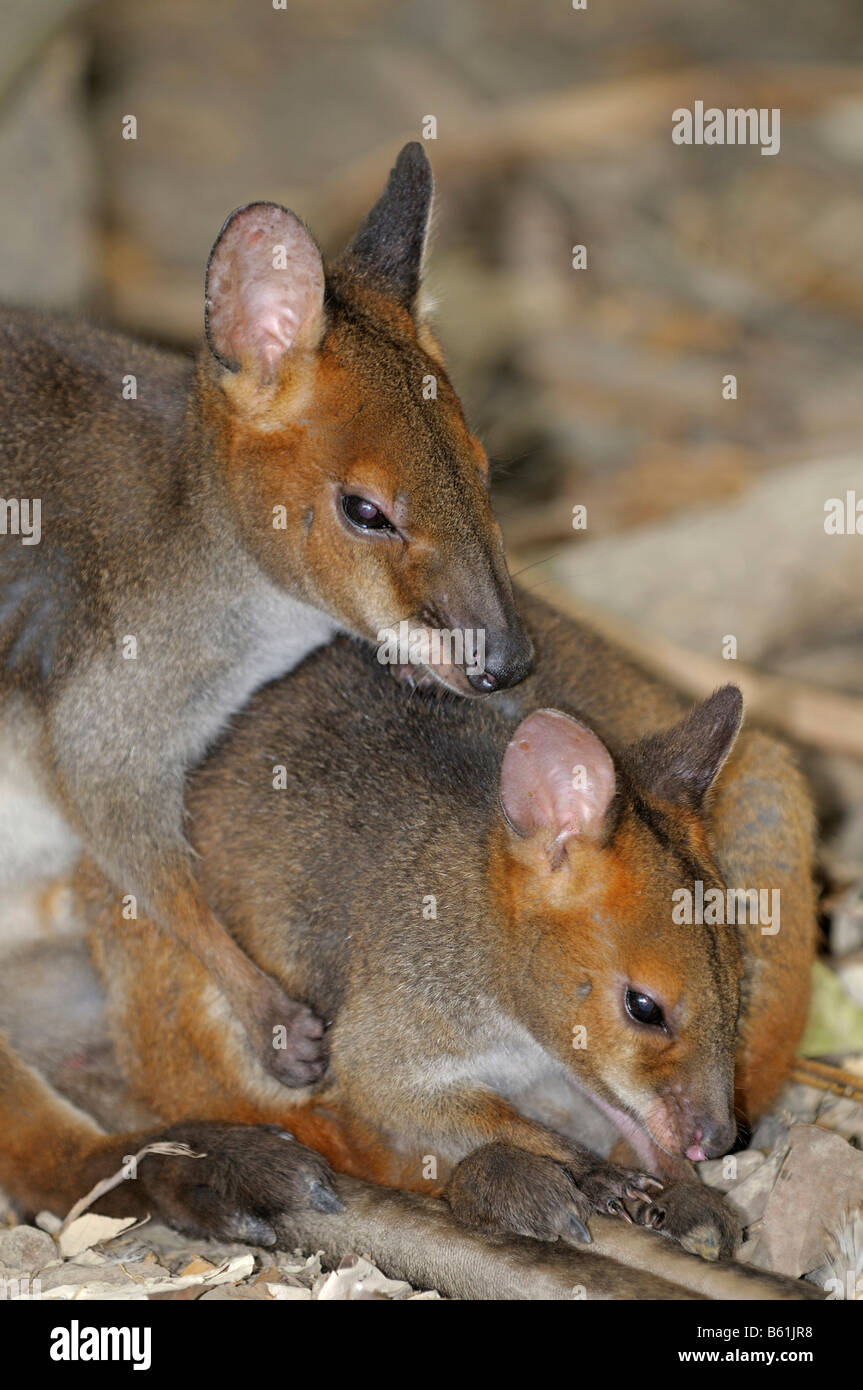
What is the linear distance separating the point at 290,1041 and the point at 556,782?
1.38 meters

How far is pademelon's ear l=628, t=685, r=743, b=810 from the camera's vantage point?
577 cm

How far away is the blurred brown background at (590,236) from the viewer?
31.7 feet

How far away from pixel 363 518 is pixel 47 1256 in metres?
2.78

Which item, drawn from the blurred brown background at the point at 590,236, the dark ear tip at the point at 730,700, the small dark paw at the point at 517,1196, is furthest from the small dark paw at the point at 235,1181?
the blurred brown background at the point at 590,236

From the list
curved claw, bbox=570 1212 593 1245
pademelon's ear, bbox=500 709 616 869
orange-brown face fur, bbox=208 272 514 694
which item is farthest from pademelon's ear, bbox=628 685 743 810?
curved claw, bbox=570 1212 593 1245

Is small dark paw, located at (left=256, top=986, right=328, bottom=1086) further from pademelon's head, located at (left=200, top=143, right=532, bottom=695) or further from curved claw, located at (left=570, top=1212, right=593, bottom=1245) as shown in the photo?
pademelon's head, located at (left=200, top=143, right=532, bottom=695)

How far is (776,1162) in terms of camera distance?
6.01m

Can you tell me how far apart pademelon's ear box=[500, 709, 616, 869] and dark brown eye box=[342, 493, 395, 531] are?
81cm

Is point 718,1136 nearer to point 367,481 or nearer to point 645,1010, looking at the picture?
point 645,1010

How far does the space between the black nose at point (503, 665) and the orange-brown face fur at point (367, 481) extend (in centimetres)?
6

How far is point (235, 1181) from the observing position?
18.8 feet

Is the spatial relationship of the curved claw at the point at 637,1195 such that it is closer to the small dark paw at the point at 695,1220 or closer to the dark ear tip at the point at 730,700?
the small dark paw at the point at 695,1220

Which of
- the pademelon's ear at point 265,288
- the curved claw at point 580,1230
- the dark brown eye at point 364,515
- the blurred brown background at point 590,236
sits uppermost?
the blurred brown background at point 590,236

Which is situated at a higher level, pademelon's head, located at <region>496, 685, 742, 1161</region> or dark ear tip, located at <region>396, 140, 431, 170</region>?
dark ear tip, located at <region>396, 140, 431, 170</region>
